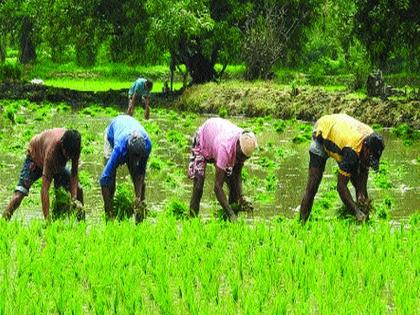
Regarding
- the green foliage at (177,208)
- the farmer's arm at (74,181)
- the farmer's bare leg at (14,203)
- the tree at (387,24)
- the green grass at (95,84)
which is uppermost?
the tree at (387,24)

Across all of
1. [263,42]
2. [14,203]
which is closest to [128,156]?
[14,203]

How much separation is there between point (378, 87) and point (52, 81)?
21.7m

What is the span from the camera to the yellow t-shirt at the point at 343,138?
9000 millimetres

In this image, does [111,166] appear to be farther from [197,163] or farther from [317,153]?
[317,153]

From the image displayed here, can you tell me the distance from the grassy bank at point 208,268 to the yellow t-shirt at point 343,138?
68cm

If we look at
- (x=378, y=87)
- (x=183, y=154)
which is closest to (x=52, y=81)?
(x=378, y=87)

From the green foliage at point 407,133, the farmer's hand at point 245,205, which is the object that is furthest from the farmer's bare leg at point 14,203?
the green foliage at point 407,133

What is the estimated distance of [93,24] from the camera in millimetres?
34188

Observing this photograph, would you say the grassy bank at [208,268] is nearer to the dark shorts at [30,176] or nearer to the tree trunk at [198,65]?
the dark shorts at [30,176]

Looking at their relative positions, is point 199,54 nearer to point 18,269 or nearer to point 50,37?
point 50,37

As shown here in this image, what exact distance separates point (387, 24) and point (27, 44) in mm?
33462

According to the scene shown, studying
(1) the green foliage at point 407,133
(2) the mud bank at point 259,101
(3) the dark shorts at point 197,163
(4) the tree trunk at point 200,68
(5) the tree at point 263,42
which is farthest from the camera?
(4) the tree trunk at point 200,68

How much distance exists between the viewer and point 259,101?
28.3m

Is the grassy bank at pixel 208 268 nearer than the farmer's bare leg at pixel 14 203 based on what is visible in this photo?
Yes
